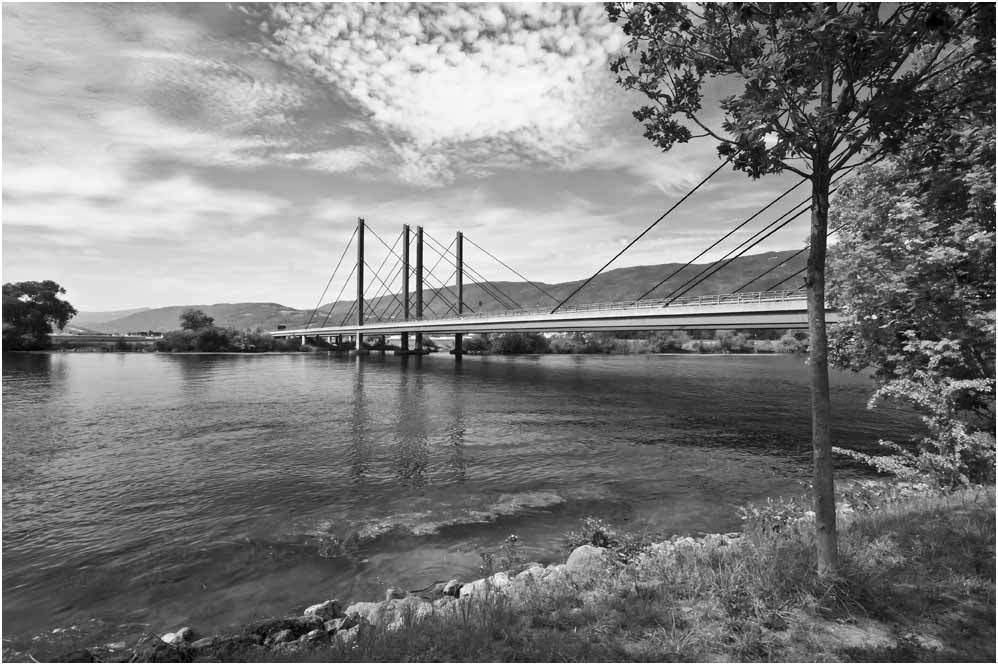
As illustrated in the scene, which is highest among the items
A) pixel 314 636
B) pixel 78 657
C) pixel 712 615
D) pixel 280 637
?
pixel 712 615

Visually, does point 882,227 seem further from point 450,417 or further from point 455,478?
point 450,417

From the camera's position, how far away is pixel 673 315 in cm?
4259

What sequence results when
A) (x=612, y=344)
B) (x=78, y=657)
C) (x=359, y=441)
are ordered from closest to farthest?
(x=78, y=657) < (x=359, y=441) < (x=612, y=344)

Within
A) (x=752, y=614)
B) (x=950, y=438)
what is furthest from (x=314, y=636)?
(x=950, y=438)

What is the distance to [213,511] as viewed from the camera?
12.2m

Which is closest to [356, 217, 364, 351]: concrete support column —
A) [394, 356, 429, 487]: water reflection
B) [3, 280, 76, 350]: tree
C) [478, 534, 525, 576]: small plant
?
[3, 280, 76, 350]: tree

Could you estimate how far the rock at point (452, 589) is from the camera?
25.3 feet

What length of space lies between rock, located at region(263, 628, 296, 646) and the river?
1883mm

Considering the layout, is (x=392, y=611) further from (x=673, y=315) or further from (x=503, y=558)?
(x=673, y=315)

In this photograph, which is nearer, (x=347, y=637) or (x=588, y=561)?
(x=347, y=637)

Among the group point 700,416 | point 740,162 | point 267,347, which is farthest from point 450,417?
point 267,347

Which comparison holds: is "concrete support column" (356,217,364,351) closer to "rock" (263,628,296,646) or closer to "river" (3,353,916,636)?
"river" (3,353,916,636)

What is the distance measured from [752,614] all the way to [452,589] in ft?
15.6

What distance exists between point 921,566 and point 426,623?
6.08m
